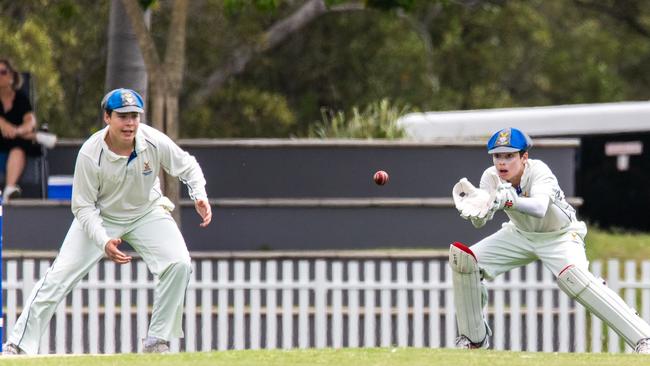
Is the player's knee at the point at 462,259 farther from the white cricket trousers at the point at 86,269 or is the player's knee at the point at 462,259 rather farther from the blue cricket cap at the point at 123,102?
the blue cricket cap at the point at 123,102

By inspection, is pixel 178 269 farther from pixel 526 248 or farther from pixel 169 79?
pixel 169 79

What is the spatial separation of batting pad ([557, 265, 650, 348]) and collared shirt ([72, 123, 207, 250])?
7.71 feet

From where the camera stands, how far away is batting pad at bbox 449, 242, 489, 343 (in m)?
9.48

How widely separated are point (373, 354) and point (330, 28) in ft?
67.1

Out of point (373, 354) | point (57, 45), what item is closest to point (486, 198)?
point (373, 354)

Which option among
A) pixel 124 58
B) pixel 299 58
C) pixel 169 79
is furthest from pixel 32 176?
pixel 299 58

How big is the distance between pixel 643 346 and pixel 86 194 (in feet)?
11.5

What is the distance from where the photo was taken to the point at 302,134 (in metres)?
27.7

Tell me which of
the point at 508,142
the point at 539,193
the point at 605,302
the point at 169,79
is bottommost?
the point at 605,302

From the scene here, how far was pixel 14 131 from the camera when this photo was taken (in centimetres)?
1450

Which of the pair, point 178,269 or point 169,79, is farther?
point 169,79

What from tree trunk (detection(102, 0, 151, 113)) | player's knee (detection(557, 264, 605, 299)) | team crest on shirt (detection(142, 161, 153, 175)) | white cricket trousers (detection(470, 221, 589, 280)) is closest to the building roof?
tree trunk (detection(102, 0, 151, 113))

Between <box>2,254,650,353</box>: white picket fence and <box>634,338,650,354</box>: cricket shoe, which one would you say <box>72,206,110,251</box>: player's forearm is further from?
<box>2,254,650,353</box>: white picket fence

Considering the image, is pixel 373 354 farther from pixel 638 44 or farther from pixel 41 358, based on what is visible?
pixel 638 44
